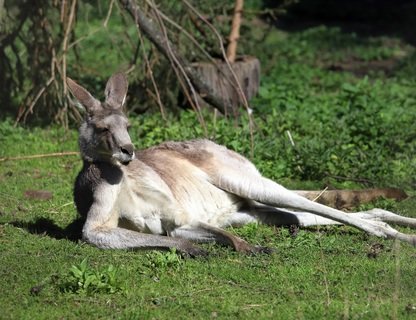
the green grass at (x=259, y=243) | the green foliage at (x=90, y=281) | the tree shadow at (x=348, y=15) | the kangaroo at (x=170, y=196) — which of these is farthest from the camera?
the tree shadow at (x=348, y=15)

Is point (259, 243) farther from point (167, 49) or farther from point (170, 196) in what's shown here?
point (167, 49)

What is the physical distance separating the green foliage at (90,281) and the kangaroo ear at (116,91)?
156cm

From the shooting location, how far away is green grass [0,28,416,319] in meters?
5.53

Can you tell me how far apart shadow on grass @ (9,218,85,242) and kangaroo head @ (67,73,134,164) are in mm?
696

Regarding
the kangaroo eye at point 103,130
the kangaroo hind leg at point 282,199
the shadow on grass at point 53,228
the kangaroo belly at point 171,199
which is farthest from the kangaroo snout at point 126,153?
the kangaroo hind leg at point 282,199

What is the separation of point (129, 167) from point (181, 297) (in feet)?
5.44

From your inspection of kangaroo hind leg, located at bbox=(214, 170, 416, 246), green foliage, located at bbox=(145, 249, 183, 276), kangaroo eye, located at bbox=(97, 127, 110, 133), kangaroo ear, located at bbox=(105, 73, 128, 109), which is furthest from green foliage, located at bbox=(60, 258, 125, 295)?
kangaroo hind leg, located at bbox=(214, 170, 416, 246)

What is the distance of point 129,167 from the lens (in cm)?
707

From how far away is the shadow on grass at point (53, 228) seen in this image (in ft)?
23.5

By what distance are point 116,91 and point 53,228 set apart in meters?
1.25

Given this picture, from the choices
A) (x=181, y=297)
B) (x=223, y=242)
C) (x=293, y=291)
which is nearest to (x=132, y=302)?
(x=181, y=297)

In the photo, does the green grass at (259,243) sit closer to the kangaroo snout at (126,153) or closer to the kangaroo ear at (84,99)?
the kangaroo snout at (126,153)

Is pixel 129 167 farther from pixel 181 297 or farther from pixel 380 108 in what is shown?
pixel 380 108

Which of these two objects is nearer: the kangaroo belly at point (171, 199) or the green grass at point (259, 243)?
the green grass at point (259, 243)
